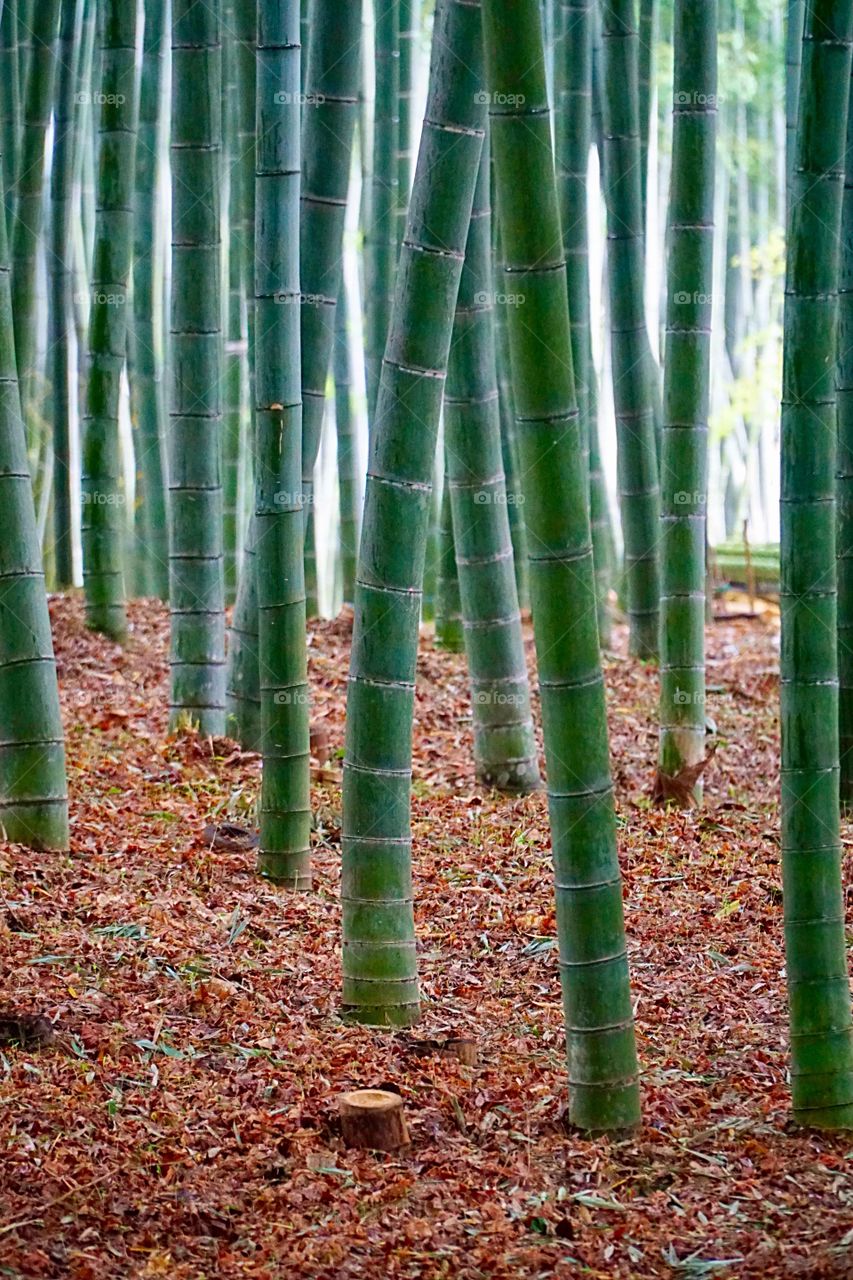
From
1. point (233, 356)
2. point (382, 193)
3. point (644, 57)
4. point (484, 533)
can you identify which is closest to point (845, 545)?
point (484, 533)

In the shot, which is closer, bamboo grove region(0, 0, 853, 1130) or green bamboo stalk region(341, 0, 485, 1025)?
bamboo grove region(0, 0, 853, 1130)

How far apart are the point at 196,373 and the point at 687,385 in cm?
199

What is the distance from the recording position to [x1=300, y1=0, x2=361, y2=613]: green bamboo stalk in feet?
14.6

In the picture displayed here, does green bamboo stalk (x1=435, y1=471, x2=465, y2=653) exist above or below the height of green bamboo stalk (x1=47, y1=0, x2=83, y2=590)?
below

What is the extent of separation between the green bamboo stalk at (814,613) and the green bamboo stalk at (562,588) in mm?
379

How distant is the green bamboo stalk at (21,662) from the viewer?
450 cm

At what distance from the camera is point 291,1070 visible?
333 centimetres

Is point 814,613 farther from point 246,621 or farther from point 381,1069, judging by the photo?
point 246,621

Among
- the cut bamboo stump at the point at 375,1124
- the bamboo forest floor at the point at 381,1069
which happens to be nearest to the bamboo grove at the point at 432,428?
the bamboo forest floor at the point at 381,1069

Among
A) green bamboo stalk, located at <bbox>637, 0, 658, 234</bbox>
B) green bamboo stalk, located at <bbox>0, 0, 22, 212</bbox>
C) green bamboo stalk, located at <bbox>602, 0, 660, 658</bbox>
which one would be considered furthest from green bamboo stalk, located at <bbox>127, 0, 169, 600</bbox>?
green bamboo stalk, located at <bbox>637, 0, 658, 234</bbox>

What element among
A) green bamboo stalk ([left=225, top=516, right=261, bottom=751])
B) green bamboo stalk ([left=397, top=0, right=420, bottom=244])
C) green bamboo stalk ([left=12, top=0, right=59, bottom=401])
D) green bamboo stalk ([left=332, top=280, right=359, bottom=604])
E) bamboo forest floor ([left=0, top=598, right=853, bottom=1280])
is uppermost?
green bamboo stalk ([left=397, top=0, right=420, bottom=244])

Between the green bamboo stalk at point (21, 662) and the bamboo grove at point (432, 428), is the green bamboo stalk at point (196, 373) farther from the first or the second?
the green bamboo stalk at point (21, 662)

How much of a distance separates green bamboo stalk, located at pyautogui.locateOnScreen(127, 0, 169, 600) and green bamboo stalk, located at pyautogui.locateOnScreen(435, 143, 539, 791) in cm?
339

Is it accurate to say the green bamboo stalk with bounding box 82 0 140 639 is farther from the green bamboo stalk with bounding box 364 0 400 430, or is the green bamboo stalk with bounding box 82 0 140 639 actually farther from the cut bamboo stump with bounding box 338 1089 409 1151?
the cut bamboo stump with bounding box 338 1089 409 1151
